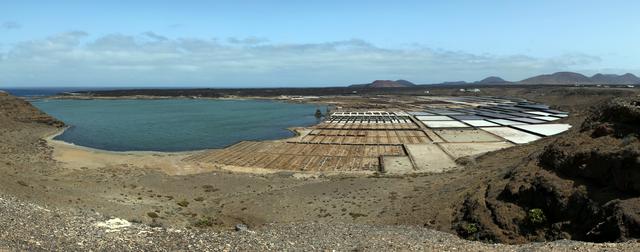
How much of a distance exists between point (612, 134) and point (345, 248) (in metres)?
11.7

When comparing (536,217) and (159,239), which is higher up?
(159,239)

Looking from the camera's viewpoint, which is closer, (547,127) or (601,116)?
(601,116)

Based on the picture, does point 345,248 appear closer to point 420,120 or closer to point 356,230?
point 356,230

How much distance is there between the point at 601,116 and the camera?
64.1 ft

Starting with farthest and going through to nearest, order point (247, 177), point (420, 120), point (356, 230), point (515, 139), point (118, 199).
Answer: point (420, 120) → point (515, 139) → point (247, 177) → point (118, 199) → point (356, 230)

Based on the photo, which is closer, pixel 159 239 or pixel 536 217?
pixel 159 239

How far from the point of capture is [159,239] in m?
12.6

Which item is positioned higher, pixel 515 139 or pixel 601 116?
pixel 601 116

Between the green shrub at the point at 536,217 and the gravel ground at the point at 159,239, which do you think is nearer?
the gravel ground at the point at 159,239

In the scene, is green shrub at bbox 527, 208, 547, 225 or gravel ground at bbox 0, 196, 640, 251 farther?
green shrub at bbox 527, 208, 547, 225

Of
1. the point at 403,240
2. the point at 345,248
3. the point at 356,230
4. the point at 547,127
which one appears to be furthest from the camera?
the point at 547,127

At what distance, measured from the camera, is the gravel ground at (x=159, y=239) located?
1164 centimetres

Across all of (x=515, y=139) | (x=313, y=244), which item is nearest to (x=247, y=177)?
(x=313, y=244)

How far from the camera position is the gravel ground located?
11.6m
